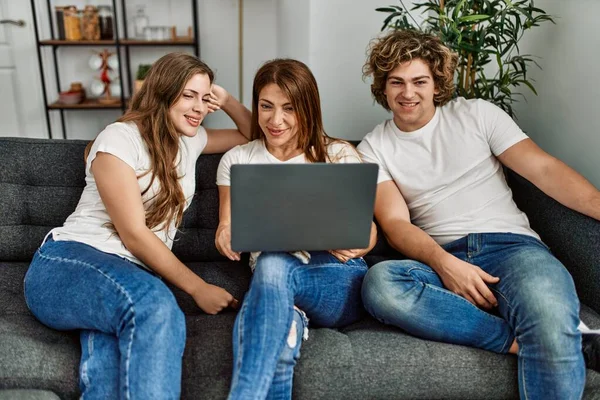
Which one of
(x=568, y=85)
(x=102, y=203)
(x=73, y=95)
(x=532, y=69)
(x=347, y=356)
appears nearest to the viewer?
(x=347, y=356)

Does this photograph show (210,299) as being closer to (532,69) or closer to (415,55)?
(415,55)

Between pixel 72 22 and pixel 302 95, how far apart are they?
2.59m

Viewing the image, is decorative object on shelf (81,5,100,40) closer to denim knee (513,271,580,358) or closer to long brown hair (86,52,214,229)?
long brown hair (86,52,214,229)

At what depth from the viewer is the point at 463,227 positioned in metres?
1.55

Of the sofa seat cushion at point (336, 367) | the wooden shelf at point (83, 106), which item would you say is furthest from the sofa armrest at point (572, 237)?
the wooden shelf at point (83, 106)

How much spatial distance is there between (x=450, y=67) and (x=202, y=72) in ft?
2.37

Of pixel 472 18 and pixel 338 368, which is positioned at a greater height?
pixel 472 18

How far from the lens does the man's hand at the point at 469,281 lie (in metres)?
1.34

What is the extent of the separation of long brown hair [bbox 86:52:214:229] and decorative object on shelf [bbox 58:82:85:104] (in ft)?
7.46

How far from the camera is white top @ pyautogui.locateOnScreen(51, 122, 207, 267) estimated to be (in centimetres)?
138

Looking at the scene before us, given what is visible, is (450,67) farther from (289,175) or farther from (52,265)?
A: (52,265)

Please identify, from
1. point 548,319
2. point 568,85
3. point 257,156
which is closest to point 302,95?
point 257,156

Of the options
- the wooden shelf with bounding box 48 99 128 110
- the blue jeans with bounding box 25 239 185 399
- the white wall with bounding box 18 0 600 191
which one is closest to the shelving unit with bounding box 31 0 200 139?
the wooden shelf with bounding box 48 99 128 110

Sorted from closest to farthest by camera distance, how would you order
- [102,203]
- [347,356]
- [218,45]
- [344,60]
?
[347,356]
[102,203]
[344,60]
[218,45]
